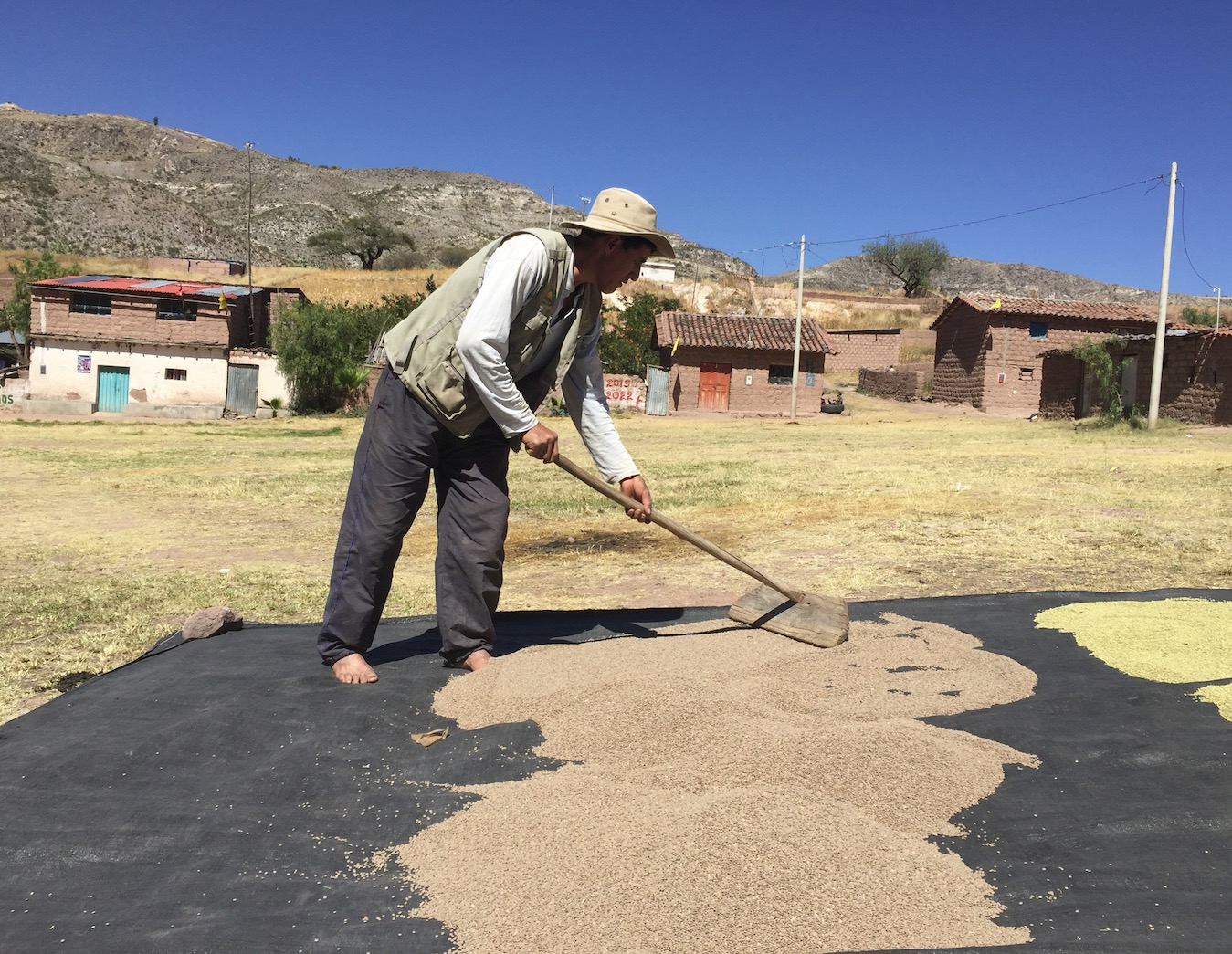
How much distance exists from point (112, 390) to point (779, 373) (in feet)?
57.9

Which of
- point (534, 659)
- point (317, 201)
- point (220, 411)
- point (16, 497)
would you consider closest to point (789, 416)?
point (220, 411)

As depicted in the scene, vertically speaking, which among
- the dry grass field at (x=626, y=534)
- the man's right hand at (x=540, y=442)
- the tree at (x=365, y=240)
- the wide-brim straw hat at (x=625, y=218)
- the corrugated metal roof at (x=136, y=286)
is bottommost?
the dry grass field at (x=626, y=534)

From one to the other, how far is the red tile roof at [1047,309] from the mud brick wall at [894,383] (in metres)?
2.42

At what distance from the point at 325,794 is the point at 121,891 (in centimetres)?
40

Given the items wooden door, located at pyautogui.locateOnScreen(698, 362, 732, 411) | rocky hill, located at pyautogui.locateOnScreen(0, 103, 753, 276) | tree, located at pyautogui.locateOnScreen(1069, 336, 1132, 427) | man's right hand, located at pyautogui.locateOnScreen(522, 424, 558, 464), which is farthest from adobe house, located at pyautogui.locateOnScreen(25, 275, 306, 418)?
rocky hill, located at pyautogui.locateOnScreen(0, 103, 753, 276)

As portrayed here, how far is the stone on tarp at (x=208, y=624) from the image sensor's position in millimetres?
2943

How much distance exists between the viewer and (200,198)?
68250 millimetres

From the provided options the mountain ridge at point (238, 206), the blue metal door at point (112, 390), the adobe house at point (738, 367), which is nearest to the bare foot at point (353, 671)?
the adobe house at point (738, 367)

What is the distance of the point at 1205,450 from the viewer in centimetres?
1253

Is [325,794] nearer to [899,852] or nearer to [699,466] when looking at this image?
[899,852]

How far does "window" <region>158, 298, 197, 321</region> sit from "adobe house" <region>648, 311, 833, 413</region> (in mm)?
12398

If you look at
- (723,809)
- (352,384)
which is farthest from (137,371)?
(723,809)

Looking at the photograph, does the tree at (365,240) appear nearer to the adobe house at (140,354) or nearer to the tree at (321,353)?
the tree at (321,353)

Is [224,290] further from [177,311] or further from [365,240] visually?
[365,240]
